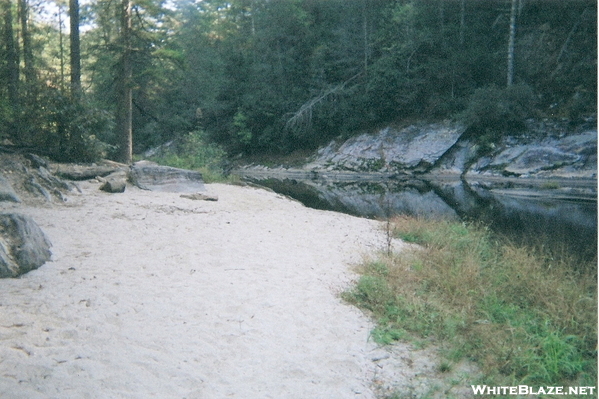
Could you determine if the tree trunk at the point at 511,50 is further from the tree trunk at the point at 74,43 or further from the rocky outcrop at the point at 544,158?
the tree trunk at the point at 74,43

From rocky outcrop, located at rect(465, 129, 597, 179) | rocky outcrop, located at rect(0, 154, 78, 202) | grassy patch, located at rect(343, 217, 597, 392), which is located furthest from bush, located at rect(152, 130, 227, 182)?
rocky outcrop, located at rect(465, 129, 597, 179)

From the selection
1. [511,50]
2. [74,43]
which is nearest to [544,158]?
[511,50]

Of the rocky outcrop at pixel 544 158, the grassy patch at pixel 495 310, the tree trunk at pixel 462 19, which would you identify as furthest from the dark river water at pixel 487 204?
the tree trunk at pixel 462 19

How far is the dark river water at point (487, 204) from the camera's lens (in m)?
9.32

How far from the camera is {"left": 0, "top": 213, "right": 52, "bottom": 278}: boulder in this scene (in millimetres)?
5152

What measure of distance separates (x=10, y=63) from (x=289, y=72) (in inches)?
804

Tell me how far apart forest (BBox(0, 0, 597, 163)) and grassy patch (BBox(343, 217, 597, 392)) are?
10959 mm

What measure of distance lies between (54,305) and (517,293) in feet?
16.3

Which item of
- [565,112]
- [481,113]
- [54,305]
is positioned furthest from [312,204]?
[565,112]

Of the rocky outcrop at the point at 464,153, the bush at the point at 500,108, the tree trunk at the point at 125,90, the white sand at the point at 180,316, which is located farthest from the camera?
the bush at the point at 500,108

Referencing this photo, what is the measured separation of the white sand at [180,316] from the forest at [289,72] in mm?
7077

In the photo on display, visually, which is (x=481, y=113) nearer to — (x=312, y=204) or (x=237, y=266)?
(x=312, y=204)

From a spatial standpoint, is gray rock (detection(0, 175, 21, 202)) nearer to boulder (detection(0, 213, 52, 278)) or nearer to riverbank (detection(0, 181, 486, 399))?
riverbank (detection(0, 181, 486, 399))

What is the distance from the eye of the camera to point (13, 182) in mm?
9320
